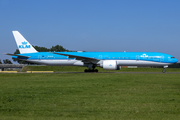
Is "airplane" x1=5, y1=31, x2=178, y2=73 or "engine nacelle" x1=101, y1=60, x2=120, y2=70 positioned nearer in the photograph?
"engine nacelle" x1=101, y1=60, x2=120, y2=70

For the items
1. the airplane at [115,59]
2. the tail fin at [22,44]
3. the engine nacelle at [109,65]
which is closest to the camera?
the engine nacelle at [109,65]

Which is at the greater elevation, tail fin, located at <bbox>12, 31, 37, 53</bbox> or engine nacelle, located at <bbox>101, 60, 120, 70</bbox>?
tail fin, located at <bbox>12, 31, 37, 53</bbox>

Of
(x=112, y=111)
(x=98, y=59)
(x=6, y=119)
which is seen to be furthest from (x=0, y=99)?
(x=98, y=59)

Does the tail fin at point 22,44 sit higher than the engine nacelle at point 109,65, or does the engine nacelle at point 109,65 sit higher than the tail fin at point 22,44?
the tail fin at point 22,44

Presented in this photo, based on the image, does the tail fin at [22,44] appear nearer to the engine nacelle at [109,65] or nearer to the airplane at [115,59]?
the airplane at [115,59]

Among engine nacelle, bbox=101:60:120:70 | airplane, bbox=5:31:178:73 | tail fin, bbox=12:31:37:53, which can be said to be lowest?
engine nacelle, bbox=101:60:120:70

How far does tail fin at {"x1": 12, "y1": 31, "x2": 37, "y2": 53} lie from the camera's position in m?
39.2

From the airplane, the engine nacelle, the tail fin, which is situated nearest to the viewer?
the engine nacelle

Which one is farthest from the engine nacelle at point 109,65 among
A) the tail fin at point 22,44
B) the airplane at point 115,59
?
the tail fin at point 22,44

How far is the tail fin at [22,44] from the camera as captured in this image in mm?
39219

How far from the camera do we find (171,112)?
7.14m

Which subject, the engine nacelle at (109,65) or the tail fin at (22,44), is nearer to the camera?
the engine nacelle at (109,65)

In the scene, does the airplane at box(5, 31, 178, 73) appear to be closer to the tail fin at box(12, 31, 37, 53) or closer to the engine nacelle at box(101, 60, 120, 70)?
the engine nacelle at box(101, 60, 120, 70)

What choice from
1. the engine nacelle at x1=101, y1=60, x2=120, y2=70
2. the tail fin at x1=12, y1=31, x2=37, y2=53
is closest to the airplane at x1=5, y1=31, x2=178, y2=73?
the engine nacelle at x1=101, y1=60, x2=120, y2=70
